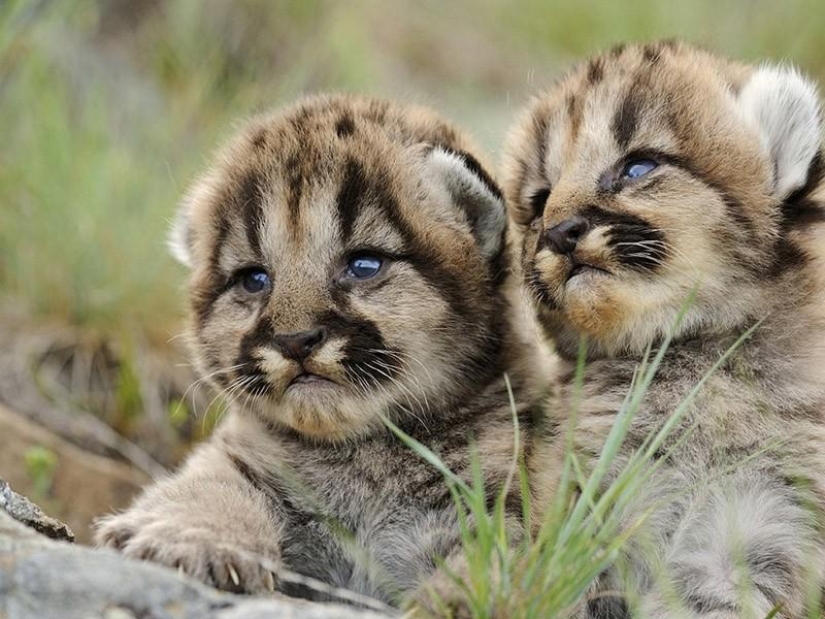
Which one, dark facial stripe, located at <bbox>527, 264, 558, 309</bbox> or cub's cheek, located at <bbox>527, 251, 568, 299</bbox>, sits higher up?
cub's cheek, located at <bbox>527, 251, 568, 299</bbox>

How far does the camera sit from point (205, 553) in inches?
142

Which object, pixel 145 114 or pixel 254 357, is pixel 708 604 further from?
pixel 145 114

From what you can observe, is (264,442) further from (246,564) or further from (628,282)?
(628,282)

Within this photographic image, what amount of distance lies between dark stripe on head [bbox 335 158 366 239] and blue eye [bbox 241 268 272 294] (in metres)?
0.34

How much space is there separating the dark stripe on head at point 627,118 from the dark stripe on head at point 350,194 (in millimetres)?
860

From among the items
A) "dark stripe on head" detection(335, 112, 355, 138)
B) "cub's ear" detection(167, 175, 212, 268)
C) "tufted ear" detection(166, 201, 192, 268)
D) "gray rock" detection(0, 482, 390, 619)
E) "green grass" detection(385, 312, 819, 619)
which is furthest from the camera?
"tufted ear" detection(166, 201, 192, 268)

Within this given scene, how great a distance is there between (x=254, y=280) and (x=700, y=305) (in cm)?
153

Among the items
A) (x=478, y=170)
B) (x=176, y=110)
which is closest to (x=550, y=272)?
(x=478, y=170)

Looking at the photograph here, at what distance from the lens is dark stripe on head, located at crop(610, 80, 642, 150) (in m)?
4.32

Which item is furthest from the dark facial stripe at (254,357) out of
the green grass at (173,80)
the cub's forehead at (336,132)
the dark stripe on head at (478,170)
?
the green grass at (173,80)

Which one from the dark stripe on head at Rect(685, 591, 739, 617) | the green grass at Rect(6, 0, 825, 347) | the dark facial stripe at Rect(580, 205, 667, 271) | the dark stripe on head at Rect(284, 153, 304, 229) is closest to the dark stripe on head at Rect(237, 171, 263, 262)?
the dark stripe on head at Rect(284, 153, 304, 229)

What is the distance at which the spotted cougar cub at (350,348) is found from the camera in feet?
13.6

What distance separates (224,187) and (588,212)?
134 cm

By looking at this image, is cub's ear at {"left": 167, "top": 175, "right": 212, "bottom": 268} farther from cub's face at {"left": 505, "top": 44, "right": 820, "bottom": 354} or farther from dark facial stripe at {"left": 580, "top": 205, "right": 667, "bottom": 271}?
dark facial stripe at {"left": 580, "top": 205, "right": 667, "bottom": 271}
